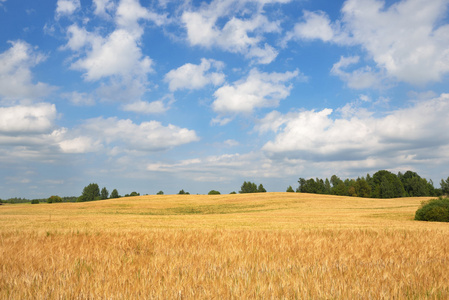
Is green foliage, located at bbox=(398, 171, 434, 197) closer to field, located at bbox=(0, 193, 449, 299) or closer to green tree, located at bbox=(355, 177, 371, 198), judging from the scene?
green tree, located at bbox=(355, 177, 371, 198)

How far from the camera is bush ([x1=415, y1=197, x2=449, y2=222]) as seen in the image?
2836 cm

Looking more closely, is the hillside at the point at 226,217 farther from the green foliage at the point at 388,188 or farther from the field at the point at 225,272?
the green foliage at the point at 388,188

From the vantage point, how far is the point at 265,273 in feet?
14.6

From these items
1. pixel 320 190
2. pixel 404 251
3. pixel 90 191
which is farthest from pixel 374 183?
pixel 404 251

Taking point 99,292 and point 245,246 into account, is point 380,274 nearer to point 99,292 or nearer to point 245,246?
point 245,246

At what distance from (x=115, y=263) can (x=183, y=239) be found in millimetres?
2984

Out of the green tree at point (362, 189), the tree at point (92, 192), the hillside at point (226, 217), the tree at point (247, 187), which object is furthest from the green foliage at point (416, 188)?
the tree at point (92, 192)

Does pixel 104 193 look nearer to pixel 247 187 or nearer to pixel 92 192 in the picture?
pixel 92 192

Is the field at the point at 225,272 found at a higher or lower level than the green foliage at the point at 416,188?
higher

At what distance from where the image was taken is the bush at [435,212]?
28.4 metres

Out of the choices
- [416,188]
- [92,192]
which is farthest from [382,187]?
[92,192]

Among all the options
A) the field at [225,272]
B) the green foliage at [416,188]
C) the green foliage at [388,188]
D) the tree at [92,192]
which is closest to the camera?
the field at [225,272]

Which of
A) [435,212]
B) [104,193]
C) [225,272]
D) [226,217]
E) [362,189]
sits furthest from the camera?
[104,193]

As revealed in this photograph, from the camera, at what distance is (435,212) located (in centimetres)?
2870
